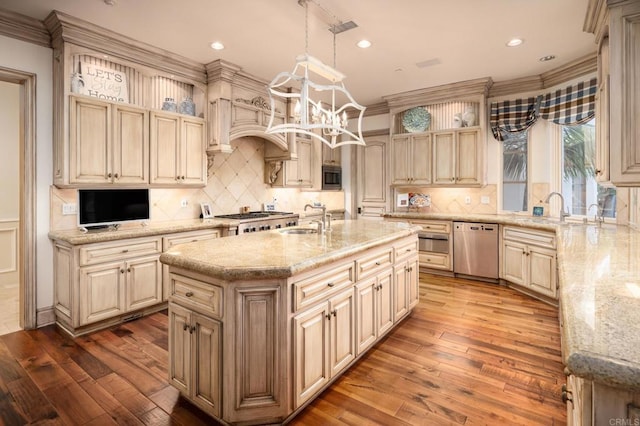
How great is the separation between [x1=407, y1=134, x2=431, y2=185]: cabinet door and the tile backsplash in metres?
1.98

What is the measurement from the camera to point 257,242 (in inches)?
98.2

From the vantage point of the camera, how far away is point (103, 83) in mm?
3539

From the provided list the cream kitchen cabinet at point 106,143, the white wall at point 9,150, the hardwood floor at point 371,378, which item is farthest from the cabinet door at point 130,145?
the white wall at point 9,150

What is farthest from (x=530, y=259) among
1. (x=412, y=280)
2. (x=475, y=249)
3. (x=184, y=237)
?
(x=184, y=237)

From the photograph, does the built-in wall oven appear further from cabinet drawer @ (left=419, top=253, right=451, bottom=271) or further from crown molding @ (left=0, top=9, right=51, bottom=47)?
crown molding @ (left=0, top=9, right=51, bottom=47)

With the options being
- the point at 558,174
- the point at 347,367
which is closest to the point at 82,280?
the point at 347,367

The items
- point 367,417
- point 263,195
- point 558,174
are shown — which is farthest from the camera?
point 263,195

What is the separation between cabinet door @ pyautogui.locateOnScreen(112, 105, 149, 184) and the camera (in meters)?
3.47

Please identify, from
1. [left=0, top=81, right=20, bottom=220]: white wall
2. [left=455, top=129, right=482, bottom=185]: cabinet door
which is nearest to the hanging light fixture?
[left=455, top=129, right=482, bottom=185]: cabinet door

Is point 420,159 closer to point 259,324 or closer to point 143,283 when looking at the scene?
point 143,283

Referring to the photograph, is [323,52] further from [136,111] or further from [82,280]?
[82,280]

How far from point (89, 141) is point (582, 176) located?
566 cm

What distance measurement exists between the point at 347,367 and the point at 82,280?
242cm

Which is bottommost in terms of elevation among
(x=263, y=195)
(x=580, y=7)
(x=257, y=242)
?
(x=257, y=242)
